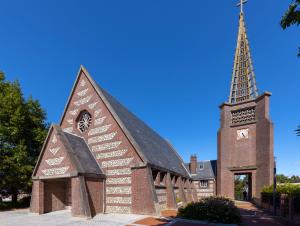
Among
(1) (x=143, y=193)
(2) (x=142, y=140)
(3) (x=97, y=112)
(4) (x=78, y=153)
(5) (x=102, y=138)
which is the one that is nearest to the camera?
(1) (x=143, y=193)

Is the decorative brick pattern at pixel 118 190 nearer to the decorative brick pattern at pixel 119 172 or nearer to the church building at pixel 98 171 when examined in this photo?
the church building at pixel 98 171

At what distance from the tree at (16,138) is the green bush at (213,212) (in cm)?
Answer: 1675

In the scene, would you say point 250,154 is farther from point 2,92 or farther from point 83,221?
point 2,92

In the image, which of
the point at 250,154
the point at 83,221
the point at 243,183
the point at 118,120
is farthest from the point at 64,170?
the point at 243,183

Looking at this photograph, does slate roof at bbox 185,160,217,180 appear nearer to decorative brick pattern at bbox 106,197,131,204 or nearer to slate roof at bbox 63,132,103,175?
decorative brick pattern at bbox 106,197,131,204

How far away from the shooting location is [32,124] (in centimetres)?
2525

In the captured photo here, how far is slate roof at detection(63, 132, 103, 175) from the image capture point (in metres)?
16.4

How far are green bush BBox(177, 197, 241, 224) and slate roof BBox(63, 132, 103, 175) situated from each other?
7446 millimetres

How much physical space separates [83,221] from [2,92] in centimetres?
1781

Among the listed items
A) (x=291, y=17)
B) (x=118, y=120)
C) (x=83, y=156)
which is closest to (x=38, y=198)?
(x=83, y=156)

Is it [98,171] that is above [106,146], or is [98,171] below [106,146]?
below

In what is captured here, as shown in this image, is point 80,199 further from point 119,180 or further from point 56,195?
point 56,195

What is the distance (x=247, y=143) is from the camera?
31.7 meters

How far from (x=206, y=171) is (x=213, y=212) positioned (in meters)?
26.7
